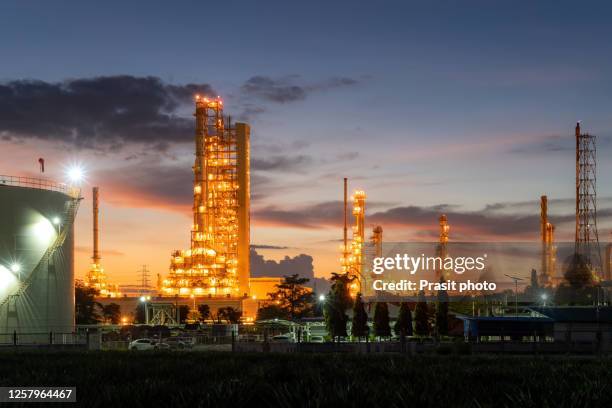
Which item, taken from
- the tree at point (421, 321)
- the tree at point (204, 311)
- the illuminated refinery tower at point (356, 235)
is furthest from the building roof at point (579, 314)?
the illuminated refinery tower at point (356, 235)

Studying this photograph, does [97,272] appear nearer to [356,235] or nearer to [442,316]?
[356,235]

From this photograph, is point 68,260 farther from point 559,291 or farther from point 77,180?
point 559,291

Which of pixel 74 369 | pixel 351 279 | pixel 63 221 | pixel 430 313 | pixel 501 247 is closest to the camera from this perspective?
pixel 74 369

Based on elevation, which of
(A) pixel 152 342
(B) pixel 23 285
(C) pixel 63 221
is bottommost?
(A) pixel 152 342

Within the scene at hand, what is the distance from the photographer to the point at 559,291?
8981 cm

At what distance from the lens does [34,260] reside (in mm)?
61188

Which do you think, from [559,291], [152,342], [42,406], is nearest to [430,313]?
[559,291]

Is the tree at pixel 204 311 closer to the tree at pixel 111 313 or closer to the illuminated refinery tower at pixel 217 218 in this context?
the illuminated refinery tower at pixel 217 218

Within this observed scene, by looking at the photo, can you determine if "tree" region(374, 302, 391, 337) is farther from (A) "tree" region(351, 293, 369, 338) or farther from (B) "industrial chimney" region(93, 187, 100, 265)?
(B) "industrial chimney" region(93, 187, 100, 265)

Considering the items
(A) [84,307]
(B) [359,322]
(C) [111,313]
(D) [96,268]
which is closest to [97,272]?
(D) [96,268]

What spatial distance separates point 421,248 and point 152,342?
95.9 feet

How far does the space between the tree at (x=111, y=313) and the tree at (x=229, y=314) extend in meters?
20.3

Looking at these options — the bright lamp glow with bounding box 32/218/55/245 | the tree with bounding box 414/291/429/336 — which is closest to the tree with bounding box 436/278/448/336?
the tree with bounding box 414/291/429/336

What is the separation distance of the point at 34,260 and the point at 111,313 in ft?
292
